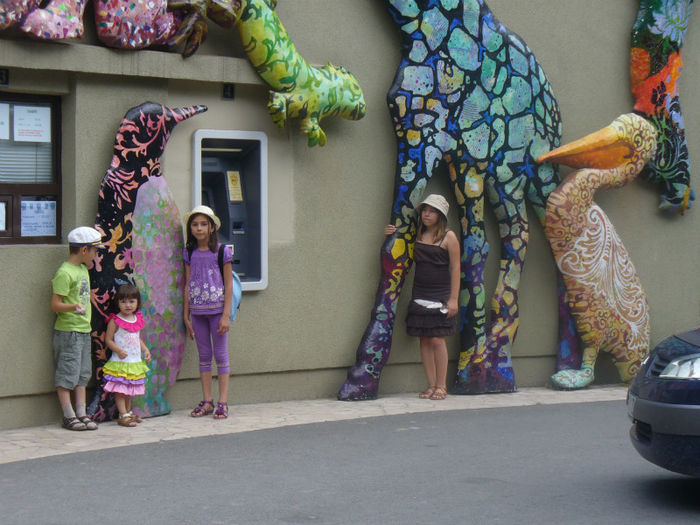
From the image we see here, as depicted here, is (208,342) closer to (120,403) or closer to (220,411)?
(220,411)

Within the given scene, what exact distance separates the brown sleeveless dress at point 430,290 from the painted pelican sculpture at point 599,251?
1.49 meters

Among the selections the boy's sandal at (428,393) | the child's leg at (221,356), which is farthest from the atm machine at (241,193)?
the boy's sandal at (428,393)

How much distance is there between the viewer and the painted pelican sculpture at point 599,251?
10406 mm

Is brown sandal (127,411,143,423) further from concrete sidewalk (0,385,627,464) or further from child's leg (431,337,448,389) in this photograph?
child's leg (431,337,448,389)

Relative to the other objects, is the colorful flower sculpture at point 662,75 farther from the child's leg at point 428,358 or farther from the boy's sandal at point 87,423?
the boy's sandal at point 87,423

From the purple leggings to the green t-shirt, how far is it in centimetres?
89

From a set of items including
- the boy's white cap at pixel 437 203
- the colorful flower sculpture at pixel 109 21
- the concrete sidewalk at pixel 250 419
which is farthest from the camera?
the boy's white cap at pixel 437 203

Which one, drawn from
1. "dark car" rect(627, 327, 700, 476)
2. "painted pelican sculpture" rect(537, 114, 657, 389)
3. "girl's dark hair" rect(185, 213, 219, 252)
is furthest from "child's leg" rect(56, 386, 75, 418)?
"painted pelican sculpture" rect(537, 114, 657, 389)

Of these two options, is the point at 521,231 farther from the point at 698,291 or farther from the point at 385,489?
the point at 385,489

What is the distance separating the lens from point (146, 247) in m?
8.32

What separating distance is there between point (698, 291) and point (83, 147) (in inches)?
278

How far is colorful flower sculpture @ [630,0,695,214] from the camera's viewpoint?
11.1 m

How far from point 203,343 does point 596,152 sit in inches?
175

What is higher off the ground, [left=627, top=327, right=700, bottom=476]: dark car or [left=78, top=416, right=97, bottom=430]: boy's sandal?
[left=627, top=327, right=700, bottom=476]: dark car
